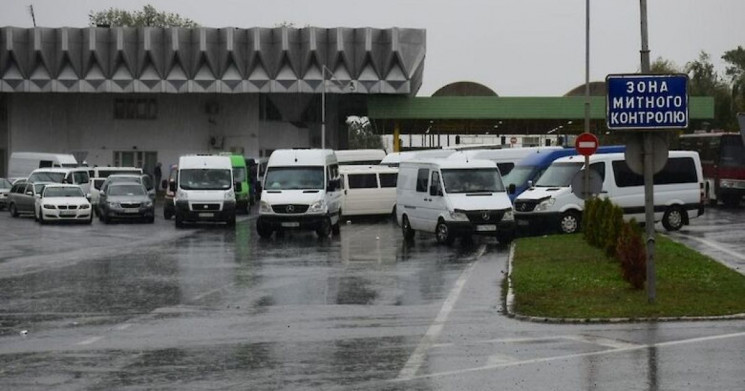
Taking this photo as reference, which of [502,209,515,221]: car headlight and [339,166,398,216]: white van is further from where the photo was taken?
[339,166,398,216]: white van

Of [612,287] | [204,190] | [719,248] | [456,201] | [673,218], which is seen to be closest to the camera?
[612,287]

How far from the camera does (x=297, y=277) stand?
76.8 feet

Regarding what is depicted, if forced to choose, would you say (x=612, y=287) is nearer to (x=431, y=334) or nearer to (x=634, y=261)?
(x=634, y=261)

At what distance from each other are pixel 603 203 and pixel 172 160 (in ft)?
195

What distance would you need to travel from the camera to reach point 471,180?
32562 millimetres

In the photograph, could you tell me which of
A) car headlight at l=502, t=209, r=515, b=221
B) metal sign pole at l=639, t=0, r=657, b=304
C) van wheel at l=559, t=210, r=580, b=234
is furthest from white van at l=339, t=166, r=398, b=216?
metal sign pole at l=639, t=0, r=657, b=304

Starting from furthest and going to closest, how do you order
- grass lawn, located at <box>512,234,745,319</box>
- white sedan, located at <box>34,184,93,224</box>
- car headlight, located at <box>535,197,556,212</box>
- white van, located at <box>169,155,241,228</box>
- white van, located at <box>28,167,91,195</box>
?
white van, located at <box>28,167,91,195</box> → white sedan, located at <box>34,184,93,224</box> → white van, located at <box>169,155,241,228</box> → car headlight, located at <box>535,197,556,212</box> → grass lawn, located at <box>512,234,745,319</box>

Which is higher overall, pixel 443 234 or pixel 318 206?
pixel 318 206

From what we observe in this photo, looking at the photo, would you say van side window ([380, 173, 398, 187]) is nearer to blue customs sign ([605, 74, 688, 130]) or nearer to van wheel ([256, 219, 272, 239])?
van wheel ([256, 219, 272, 239])

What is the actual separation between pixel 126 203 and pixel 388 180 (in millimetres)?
9460

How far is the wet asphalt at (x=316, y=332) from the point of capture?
464 inches

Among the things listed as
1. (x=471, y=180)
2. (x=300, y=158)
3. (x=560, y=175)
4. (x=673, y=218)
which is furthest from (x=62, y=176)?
(x=673, y=218)

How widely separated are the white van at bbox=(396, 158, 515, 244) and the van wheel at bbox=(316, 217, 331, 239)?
2300 millimetres

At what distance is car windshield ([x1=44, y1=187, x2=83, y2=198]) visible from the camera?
155 feet
